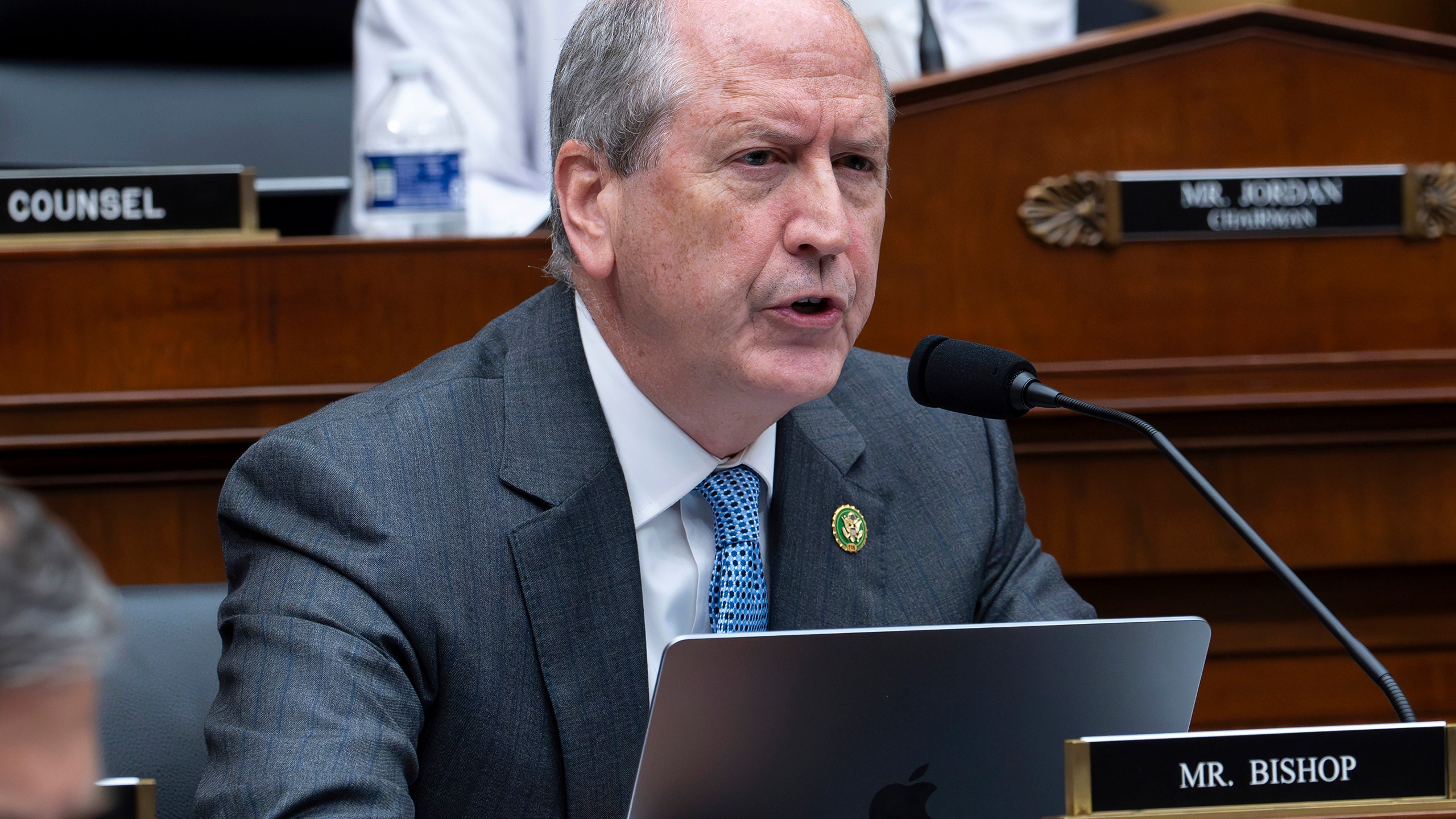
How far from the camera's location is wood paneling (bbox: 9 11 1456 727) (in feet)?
5.69

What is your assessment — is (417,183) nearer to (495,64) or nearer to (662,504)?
(495,64)

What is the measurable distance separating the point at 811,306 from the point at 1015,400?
206 millimetres

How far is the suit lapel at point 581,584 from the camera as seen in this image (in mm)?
1167

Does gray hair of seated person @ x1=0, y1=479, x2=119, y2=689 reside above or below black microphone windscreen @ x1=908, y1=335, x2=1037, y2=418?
below

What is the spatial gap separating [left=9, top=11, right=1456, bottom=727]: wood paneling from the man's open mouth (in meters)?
0.50

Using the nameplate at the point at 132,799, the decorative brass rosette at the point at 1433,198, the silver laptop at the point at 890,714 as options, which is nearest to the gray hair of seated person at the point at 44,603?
the nameplate at the point at 132,799

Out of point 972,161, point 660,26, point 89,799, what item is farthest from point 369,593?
point 972,161

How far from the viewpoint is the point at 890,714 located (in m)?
0.93

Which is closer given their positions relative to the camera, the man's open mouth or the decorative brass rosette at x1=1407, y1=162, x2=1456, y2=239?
the man's open mouth

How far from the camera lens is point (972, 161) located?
1.74 m

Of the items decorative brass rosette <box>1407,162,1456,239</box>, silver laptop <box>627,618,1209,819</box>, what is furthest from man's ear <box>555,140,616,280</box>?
decorative brass rosette <box>1407,162,1456,239</box>

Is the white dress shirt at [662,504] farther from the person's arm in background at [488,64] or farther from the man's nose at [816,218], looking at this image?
the person's arm in background at [488,64]

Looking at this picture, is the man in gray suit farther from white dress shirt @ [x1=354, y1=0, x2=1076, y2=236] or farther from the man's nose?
white dress shirt @ [x1=354, y1=0, x2=1076, y2=236]

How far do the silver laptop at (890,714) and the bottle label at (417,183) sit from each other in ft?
3.55
